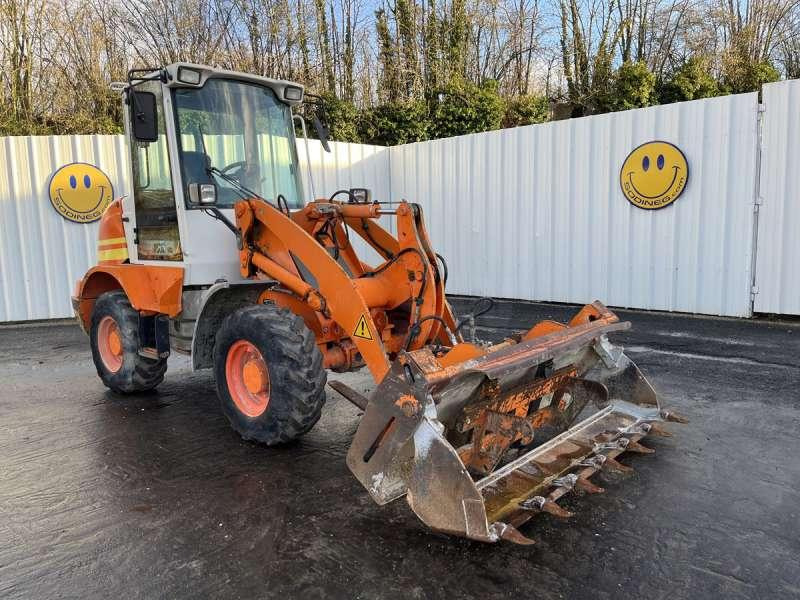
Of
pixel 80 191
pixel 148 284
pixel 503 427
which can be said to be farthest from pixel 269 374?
pixel 80 191

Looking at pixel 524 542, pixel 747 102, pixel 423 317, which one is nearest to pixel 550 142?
pixel 747 102

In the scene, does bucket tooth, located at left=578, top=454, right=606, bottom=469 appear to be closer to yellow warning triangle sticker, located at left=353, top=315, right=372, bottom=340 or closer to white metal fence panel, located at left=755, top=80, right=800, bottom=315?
yellow warning triangle sticker, located at left=353, top=315, right=372, bottom=340

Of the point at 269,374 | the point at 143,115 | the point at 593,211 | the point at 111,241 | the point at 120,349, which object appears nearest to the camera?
the point at 269,374

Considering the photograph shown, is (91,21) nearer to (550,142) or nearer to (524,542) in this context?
(550,142)

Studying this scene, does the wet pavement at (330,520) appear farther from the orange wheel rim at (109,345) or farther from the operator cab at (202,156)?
the operator cab at (202,156)

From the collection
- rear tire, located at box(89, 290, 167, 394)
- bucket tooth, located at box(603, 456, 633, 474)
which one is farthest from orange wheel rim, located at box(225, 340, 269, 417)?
bucket tooth, located at box(603, 456, 633, 474)

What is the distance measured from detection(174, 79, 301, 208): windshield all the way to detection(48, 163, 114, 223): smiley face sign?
20.7ft

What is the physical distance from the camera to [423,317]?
3.99 m

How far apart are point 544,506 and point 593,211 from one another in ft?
24.1

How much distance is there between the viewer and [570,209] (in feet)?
31.9

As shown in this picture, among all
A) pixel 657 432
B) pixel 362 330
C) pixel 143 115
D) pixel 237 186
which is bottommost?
pixel 657 432

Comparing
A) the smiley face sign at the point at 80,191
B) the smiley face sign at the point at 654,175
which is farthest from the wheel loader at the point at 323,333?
the smiley face sign at the point at 654,175

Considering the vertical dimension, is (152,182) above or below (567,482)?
above

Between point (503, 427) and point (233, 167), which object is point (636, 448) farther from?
point (233, 167)
